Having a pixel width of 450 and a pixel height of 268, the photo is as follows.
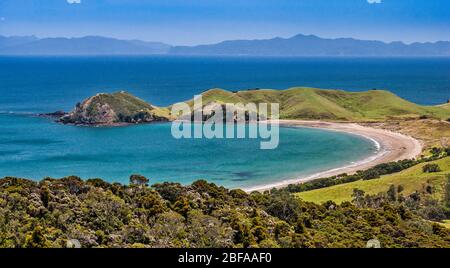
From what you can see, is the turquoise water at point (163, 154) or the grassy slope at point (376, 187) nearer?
the grassy slope at point (376, 187)

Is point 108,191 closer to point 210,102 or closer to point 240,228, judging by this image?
point 240,228

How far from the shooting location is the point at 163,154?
103 metres

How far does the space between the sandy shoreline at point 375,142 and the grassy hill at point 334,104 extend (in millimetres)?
9841

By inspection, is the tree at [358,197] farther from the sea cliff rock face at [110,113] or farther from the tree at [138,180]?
the sea cliff rock face at [110,113]

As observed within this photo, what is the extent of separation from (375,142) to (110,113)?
7424 centimetres

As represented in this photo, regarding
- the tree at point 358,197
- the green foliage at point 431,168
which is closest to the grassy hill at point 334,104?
the green foliage at point 431,168

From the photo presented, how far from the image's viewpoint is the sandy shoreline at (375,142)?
81881 mm

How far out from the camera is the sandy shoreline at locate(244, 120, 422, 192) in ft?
269

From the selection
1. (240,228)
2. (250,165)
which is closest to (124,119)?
(250,165)

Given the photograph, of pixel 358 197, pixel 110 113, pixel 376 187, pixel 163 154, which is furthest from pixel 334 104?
pixel 358 197

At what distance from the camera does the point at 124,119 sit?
148000 mm

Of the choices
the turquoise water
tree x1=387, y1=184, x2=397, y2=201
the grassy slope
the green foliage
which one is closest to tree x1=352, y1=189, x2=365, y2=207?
the grassy slope

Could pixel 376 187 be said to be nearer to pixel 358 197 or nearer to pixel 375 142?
pixel 358 197

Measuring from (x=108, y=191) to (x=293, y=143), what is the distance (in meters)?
78.5
